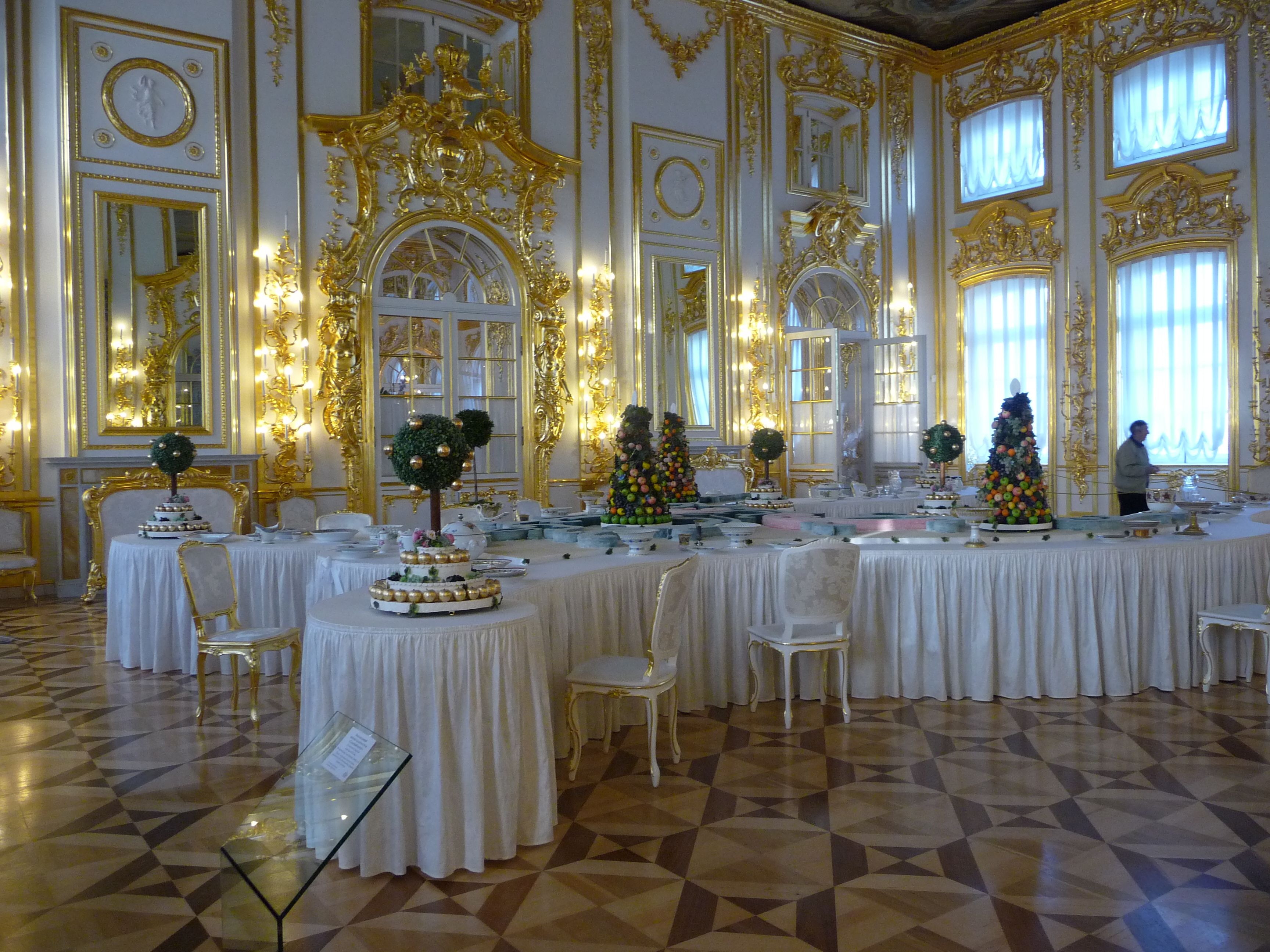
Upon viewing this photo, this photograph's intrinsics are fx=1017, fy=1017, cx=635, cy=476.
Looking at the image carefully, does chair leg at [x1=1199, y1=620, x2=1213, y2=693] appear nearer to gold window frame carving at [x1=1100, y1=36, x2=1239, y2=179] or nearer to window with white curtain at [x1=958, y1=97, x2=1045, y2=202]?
gold window frame carving at [x1=1100, y1=36, x2=1239, y2=179]

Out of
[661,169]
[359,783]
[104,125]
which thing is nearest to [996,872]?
[359,783]

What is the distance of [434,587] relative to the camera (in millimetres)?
3375

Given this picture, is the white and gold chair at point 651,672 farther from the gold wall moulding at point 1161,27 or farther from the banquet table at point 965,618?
the gold wall moulding at point 1161,27

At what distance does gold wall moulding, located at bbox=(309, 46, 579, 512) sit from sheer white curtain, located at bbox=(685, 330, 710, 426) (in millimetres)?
1722

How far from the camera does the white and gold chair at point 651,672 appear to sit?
13.2ft

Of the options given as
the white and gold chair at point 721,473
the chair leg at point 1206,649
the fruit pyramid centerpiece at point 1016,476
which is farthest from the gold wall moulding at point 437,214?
the chair leg at point 1206,649

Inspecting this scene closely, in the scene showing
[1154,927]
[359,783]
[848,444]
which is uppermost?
[848,444]

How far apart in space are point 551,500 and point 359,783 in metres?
8.80

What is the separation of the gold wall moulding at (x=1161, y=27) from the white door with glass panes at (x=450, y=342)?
25.4ft

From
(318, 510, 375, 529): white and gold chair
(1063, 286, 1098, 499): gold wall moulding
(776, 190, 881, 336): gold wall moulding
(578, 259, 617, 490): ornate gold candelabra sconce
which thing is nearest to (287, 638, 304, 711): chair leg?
(318, 510, 375, 529): white and gold chair

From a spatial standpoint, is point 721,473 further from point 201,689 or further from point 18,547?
point 201,689

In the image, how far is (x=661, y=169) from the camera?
11562 mm

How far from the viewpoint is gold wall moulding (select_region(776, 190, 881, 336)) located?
41.2 ft

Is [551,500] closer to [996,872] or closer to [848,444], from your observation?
[848,444]
